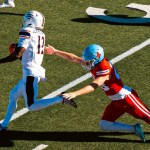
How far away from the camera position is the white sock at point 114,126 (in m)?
10.1

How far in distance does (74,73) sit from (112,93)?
2.74 meters

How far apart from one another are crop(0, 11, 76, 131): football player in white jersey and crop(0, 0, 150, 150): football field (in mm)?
629

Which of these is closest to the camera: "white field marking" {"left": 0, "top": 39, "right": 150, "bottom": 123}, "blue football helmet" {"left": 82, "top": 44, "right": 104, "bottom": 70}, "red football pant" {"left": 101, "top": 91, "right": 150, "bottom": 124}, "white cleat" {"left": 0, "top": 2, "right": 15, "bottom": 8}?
"blue football helmet" {"left": 82, "top": 44, "right": 104, "bottom": 70}

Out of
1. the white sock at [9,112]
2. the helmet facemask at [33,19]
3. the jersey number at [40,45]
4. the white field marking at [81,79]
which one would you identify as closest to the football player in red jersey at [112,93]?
the jersey number at [40,45]

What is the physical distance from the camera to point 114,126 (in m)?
10.1

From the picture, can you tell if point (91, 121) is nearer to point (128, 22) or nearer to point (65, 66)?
point (65, 66)

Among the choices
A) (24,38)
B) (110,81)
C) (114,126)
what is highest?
(24,38)

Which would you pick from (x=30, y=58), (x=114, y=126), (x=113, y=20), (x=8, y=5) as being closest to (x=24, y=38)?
(x=30, y=58)

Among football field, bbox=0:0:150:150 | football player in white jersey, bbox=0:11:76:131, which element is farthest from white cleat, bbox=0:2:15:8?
football player in white jersey, bbox=0:11:76:131

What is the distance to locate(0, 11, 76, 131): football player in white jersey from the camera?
1001 centimetres

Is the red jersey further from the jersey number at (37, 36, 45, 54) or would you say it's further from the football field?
the jersey number at (37, 36, 45, 54)

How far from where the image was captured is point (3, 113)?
36.2 feet

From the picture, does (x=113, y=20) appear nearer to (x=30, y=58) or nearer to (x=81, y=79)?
(x=81, y=79)

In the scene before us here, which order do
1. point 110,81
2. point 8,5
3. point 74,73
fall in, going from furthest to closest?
point 8,5
point 74,73
point 110,81
